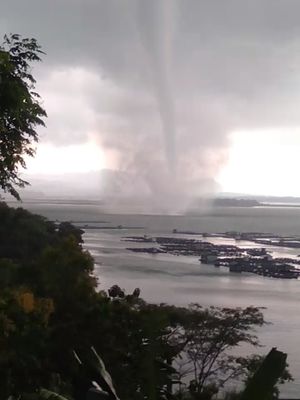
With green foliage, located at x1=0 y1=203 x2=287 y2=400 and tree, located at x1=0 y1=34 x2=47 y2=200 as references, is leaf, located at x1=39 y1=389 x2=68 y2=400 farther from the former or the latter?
tree, located at x1=0 y1=34 x2=47 y2=200

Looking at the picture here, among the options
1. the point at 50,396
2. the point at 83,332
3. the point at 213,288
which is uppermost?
the point at 50,396

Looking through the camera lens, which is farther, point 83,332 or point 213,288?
point 213,288

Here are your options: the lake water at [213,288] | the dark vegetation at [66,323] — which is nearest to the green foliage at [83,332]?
the dark vegetation at [66,323]

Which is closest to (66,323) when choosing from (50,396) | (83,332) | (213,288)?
(83,332)

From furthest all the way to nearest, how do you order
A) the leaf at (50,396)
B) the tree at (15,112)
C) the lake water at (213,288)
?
1. the lake water at (213,288)
2. the tree at (15,112)
3. the leaf at (50,396)

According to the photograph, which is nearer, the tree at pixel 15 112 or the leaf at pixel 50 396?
the leaf at pixel 50 396

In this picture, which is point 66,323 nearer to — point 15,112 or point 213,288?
point 15,112

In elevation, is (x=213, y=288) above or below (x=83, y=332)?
below

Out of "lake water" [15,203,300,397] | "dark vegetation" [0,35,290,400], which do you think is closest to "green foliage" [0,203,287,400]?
"dark vegetation" [0,35,290,400]

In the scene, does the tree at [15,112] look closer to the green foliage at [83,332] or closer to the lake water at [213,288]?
the green foliage at [83,332]

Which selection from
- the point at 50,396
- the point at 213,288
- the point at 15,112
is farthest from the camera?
the point at 213,288

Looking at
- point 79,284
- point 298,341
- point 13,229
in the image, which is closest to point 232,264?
point 13,229

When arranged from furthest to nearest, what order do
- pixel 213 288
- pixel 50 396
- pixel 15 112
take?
pixel 213 288, pixel 15 112, pixel 50 396
